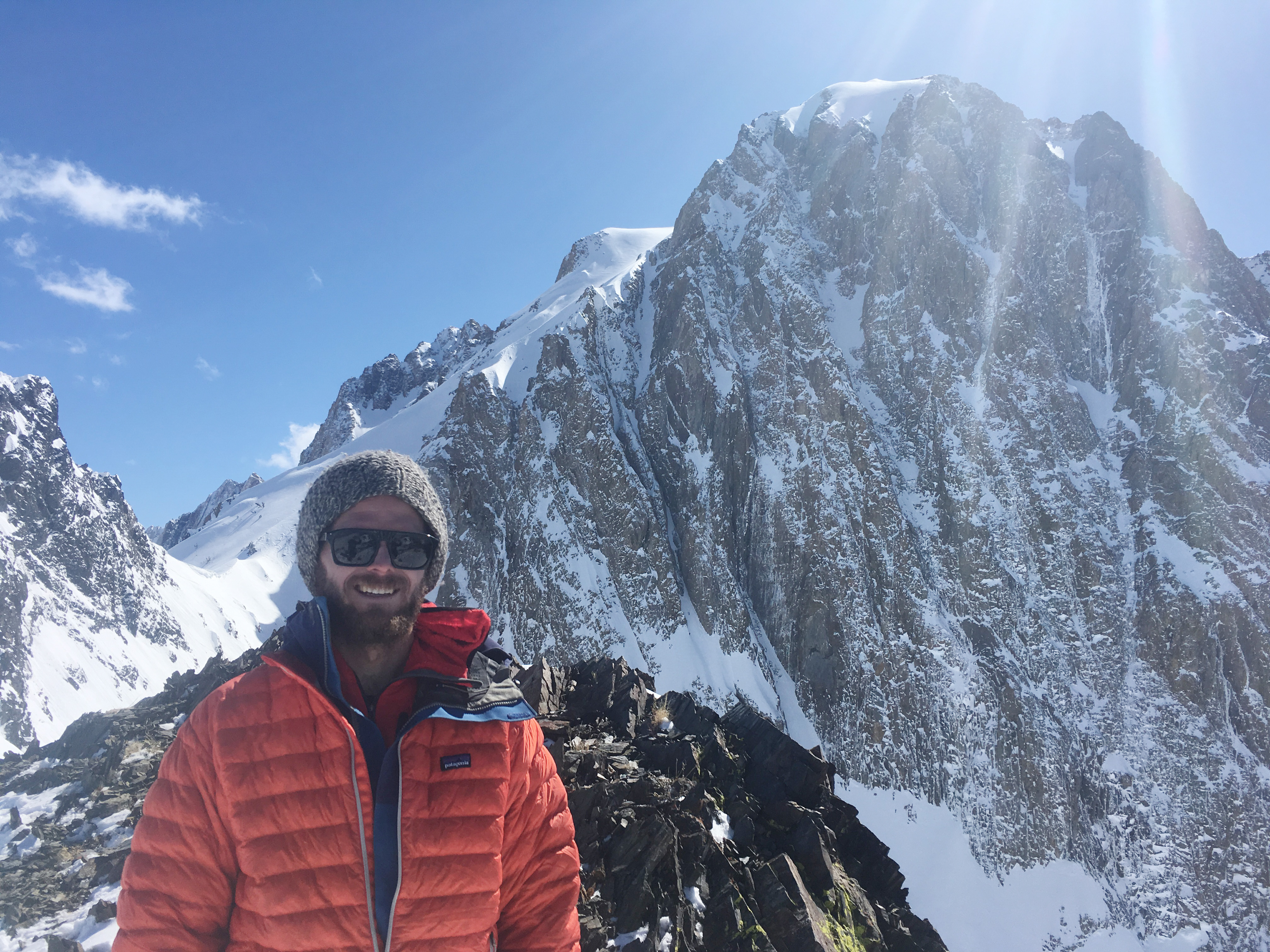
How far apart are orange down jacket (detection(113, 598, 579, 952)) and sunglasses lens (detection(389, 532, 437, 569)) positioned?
1.63ft

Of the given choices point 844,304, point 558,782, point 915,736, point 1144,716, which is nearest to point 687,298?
point 844,304

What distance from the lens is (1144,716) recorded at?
64.9m

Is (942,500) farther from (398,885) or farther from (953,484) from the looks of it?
(398,885)

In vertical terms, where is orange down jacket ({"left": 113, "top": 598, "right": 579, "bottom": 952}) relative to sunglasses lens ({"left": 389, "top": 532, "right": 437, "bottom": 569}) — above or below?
below

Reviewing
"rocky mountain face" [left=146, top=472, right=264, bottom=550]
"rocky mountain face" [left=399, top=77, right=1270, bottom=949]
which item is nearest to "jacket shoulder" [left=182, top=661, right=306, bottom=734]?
"rocky mountain face" [left=399, top=77, right=1270, bottom=949]

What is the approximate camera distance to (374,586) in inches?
137

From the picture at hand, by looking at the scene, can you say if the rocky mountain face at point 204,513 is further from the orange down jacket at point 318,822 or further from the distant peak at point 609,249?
the orange down jacket at point 318,822

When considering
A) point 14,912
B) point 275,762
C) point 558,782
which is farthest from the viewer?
point 14,912

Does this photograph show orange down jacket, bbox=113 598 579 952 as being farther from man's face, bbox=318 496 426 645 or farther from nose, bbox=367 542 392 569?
nose, bbox=367 542 392 569

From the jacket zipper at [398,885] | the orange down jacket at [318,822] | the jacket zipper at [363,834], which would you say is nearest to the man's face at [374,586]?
the orange down jacket at [318,822]

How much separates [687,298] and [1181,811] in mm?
85160

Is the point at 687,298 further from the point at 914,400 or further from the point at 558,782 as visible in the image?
the point at 558,782

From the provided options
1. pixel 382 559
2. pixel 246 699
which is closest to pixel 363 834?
pixel 246 699

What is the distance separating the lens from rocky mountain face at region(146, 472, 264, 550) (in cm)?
17675
